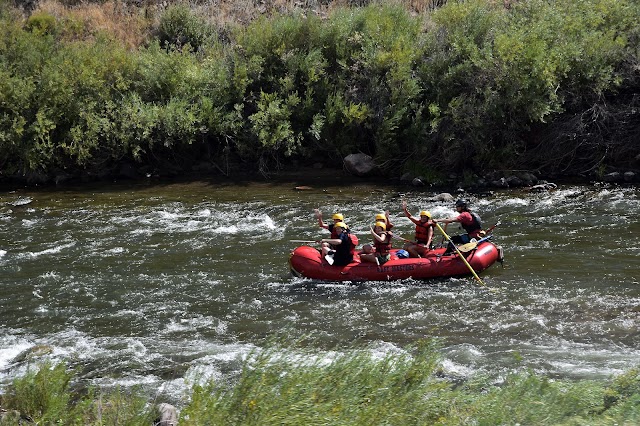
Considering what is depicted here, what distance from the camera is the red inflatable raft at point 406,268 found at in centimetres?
1105

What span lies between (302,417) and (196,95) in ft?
52.6

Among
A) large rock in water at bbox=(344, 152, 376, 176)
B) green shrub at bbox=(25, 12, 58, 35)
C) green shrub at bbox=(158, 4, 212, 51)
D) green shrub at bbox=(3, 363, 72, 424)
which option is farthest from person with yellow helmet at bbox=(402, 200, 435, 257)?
green shrub at bbox=(25, 12, 58, 35)

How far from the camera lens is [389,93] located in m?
18.4

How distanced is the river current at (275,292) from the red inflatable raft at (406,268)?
0.17m

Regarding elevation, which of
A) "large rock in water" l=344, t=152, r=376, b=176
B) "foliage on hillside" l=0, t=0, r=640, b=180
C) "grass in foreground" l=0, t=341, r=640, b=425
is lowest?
"grass in foreground" l=0, t=341, r=640, b=425

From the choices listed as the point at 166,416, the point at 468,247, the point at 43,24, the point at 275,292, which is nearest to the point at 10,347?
the point at 166,416

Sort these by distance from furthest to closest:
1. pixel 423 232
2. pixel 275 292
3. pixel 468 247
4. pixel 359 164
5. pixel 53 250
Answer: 1. pixel 359 164
2. pixel 53 250
3. pixel 423 232
4. pixel 468 247
5. pixel 275 292

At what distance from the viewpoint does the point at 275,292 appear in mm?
A: 10750

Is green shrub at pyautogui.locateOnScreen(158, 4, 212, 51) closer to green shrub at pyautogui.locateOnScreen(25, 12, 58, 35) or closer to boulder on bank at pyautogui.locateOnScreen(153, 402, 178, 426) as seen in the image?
green shrub at pyautogui.locateOnScreen(25, 12, 58, 35)

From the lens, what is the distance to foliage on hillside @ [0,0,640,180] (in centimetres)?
1706

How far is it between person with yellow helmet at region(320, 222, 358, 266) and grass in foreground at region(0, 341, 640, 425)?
552cm

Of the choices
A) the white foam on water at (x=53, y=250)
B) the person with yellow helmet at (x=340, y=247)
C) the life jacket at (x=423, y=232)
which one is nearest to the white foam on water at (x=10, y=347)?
the white foam on water at (x=53, y=250)

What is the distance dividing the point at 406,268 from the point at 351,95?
8994 mm

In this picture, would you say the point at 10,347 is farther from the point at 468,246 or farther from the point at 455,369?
the point at 468,246
